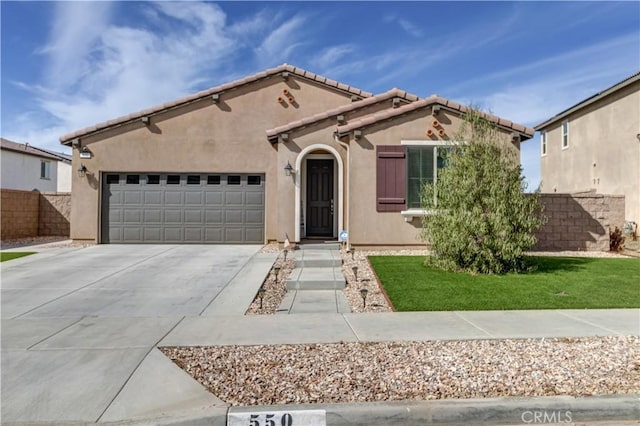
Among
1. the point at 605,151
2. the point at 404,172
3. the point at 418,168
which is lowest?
the point at 404,172

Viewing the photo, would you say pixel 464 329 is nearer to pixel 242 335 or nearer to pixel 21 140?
pixel 242 335

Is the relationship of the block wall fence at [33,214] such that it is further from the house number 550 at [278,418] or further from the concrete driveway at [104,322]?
the house number 550 at [278,418]

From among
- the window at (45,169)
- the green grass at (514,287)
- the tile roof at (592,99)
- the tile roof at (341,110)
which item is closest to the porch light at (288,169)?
the tile roof at (341,110)

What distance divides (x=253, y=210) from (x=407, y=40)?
723cm

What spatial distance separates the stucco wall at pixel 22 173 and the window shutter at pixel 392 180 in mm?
25261

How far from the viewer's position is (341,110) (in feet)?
40.3

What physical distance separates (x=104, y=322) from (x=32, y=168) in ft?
91.8

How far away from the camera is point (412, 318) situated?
227 inches

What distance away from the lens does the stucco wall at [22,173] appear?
25.5 m

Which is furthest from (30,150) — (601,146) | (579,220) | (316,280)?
(601,146)

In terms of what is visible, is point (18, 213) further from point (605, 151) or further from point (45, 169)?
point (605, 151)

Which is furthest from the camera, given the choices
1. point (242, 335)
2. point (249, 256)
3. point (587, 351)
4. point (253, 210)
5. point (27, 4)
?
point (253, 210)

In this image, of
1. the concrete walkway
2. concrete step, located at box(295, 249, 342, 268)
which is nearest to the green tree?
concrete step, located at box(295, 249, 342, 268)

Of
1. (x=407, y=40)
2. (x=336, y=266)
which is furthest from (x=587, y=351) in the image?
(x=407, y=40)
